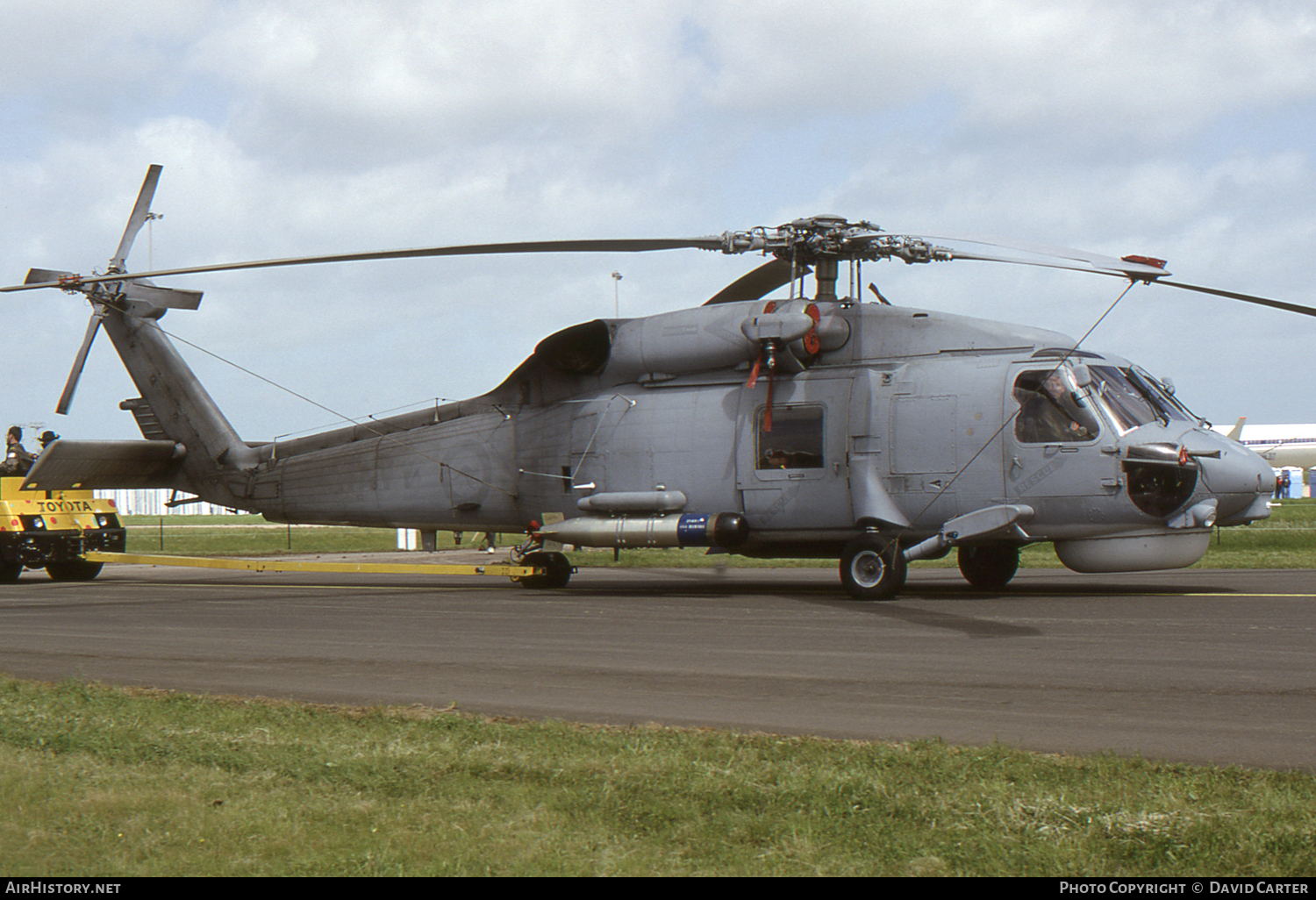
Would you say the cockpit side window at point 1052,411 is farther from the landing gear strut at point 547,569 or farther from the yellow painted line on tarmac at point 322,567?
the yellow painted line on tarmac at point 322,567

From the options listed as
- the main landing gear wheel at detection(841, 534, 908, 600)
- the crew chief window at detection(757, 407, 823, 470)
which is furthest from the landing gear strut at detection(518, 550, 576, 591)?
the main landing gear wheel at detection(841, 534, 908, 600)

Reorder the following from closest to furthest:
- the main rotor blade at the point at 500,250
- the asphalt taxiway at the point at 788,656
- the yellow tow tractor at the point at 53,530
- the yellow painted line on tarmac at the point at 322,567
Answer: the asphalt taxiway at the point at 788,656 < the main rotor blade at the point at 500,250 < the yellow painted line on tarmac at the point at 322,567 < the yellow tow tractor at the point at 53,530

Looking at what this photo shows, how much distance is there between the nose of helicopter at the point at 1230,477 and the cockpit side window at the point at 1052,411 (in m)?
1.19

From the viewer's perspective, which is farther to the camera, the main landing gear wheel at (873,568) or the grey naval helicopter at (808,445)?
the main landing gear wheel at (873,568)

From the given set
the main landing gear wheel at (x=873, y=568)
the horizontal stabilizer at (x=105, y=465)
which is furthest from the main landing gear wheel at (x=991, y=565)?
the horizontal stabilizer at (x=105, y=465)

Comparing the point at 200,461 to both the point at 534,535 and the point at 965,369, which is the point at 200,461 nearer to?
the point at 534,535

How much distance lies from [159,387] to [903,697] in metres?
17.1

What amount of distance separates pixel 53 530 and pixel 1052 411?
59.1 feet

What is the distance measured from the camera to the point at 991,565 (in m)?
16.0

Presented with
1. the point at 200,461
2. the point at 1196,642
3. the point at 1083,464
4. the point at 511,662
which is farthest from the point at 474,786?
the point at 200,461

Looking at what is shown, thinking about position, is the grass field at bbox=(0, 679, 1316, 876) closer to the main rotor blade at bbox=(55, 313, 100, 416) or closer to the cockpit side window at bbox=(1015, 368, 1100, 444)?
the cockpit side window at bbox=(1015, 368, 1100, 444)

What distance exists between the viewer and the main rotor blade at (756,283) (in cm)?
1631

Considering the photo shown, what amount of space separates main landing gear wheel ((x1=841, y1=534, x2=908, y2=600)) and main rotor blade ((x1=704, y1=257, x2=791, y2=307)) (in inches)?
157

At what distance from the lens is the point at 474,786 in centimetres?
512
